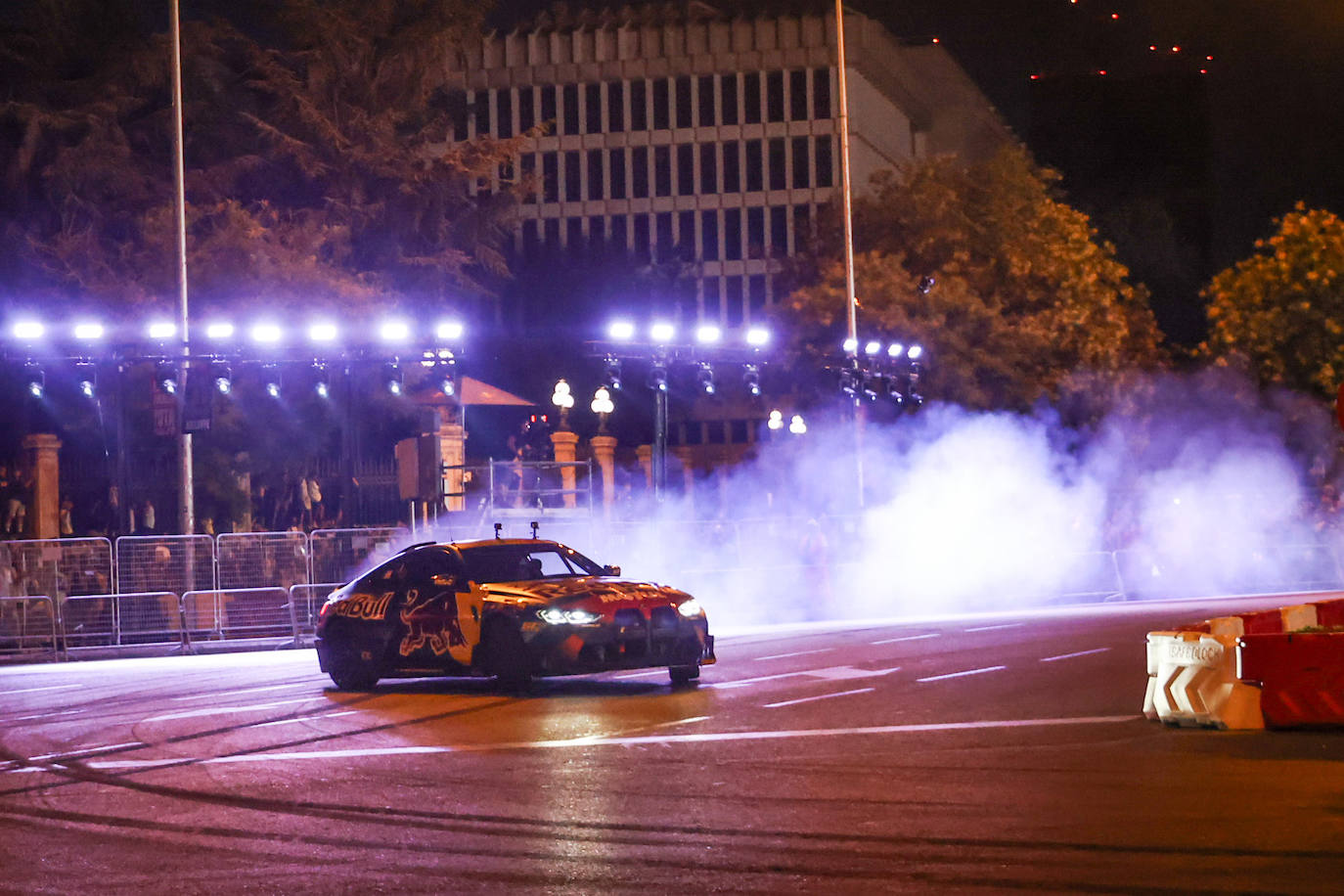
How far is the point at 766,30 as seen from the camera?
71.6 meters

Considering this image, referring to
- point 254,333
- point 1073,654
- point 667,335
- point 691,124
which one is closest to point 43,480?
point 254,333

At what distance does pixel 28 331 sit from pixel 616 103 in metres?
51.6

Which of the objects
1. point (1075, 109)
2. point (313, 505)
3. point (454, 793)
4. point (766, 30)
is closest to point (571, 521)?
point (313, 505)

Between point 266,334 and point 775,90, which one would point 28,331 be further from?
point 775,90

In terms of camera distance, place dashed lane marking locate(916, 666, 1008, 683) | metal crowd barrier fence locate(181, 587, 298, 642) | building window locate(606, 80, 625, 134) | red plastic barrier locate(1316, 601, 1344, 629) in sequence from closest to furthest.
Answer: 1. red plastic barrier locate(1316, 601, 1344, 629)
2. dashed lane marking locate(916, 666, 1008, 683)
3. metal crowd barrier fence locate(181, 587, 298, 642)
4. building window locate(606, 80, 625, 134)

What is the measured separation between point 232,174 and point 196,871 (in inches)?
1571

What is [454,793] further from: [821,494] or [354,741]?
[821,494]

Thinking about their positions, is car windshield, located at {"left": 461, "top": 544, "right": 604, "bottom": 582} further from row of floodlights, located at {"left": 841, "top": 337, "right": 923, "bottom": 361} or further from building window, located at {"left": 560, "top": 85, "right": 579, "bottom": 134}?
building window, located at {"left": 560, "top": 85, "right": 579, "bottom": 134}

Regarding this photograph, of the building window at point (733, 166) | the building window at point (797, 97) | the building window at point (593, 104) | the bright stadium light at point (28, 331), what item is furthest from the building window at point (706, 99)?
the bright stadium light at point (28, 331)

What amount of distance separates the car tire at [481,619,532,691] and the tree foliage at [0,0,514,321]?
20.8 meters

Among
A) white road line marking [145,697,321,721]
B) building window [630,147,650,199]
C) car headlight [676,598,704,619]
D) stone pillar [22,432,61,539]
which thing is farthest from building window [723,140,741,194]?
white road line marking [145,697,321,721]

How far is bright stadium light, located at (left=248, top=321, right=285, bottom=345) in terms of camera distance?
24922 millimetres

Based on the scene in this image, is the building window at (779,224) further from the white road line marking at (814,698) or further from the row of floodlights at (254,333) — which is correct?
the white road line marking at (814,698)

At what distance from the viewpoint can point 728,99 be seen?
239 ft
